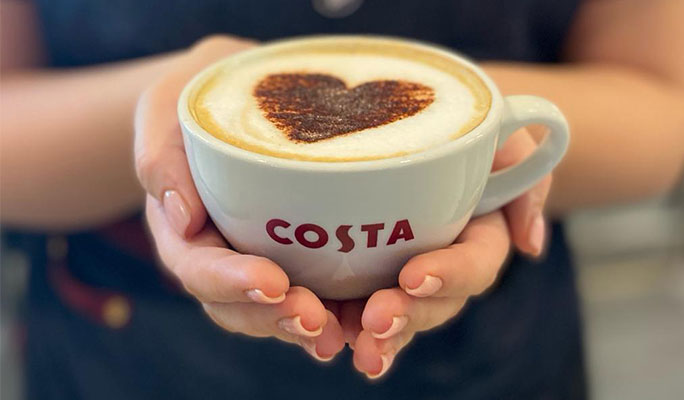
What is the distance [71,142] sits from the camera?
67 centimetres

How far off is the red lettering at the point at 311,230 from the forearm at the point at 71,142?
12.6 inches

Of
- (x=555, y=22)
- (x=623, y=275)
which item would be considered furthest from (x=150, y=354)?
(x=623, y=275)

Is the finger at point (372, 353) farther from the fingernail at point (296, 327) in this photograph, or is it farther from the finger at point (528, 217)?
the finger at point (528, 217)

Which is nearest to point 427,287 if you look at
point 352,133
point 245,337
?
point 352,133

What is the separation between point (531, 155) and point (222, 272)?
0.23 meters

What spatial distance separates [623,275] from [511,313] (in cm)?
50

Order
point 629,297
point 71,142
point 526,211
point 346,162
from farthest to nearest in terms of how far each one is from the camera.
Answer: point 629,297
point 71,142
point 526,211
point 346,162

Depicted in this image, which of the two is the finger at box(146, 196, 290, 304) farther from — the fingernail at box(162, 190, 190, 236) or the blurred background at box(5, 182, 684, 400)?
the blurred background at box(5, 182, 684, 400)

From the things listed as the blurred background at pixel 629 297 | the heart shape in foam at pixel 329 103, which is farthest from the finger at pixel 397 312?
the blurred background at pixel 629 297

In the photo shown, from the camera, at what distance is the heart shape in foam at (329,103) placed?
42 centimetres

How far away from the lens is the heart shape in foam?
417 mm

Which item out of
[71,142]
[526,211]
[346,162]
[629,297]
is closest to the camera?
[346,162]

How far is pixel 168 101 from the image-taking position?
505 mm

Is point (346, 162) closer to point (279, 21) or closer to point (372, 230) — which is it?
point (372, 230)
